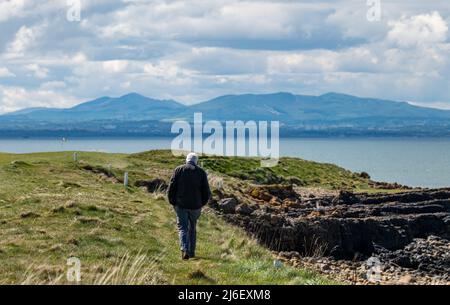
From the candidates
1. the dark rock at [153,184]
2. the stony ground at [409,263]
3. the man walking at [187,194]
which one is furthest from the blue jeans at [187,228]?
the dark rock at [153,184]

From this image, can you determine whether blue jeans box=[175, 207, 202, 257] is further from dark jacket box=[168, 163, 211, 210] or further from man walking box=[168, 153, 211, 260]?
dark jacket box=[168, 163, 211, 210]

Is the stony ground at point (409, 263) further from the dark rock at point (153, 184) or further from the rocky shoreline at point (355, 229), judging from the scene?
the dark rock at point (153, 184)

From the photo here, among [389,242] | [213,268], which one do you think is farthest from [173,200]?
[389,242]

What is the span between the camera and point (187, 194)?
59.0ft

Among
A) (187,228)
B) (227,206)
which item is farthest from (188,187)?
(227,206)

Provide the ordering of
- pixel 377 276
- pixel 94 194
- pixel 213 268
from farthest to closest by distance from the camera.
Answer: pixel 94 194 → pixel 377 276 → pixel 213 268

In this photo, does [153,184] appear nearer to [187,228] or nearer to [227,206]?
[227,206]

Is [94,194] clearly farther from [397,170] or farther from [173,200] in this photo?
[397,170]

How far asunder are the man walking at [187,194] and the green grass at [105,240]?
0.53 metres

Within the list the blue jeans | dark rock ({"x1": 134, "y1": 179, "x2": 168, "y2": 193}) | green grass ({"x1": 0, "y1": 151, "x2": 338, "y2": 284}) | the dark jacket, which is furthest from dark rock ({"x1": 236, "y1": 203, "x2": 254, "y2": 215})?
the dark jacket

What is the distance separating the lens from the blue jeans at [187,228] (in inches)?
709
